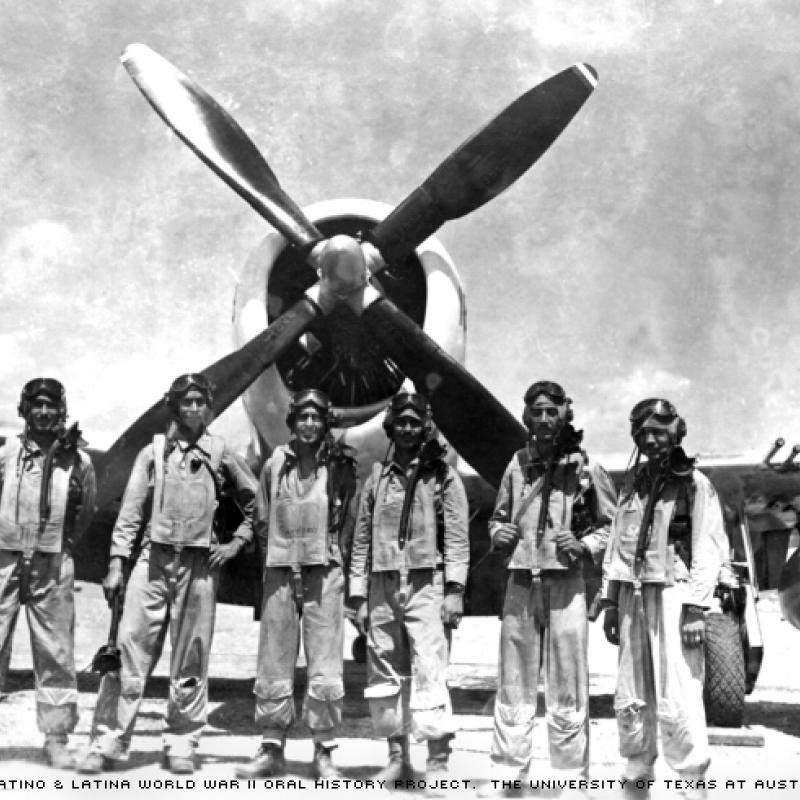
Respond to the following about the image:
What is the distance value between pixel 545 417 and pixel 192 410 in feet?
5.98

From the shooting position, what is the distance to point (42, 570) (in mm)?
5605

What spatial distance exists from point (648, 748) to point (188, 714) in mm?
2167

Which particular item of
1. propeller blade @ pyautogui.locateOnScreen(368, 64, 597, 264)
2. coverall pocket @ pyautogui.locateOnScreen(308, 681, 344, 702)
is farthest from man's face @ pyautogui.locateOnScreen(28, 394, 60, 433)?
propeller blade @ pyautogui.locateOnScreen(368, 64, 597, 264)

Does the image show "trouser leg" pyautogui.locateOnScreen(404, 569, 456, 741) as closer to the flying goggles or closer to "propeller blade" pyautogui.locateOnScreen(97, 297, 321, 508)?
the flying goggles

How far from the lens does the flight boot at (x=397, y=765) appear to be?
5210 millimetres

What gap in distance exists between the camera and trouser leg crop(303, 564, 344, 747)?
5461mm

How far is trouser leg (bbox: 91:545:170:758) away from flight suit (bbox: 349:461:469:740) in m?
0.97

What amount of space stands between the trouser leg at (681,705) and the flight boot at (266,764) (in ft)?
5.97

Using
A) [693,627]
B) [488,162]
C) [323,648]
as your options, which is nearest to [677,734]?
[693,627]

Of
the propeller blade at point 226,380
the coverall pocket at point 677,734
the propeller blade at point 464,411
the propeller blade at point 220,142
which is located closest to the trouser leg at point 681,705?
the coverall pocket at point 677,734

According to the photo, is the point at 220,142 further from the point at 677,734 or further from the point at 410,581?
the point at 677,734

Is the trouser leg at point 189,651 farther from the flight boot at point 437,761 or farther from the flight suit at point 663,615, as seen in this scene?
the flight suit at point 663,615

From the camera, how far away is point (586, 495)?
5543 mm

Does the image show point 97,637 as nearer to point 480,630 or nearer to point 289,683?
point 480,630
